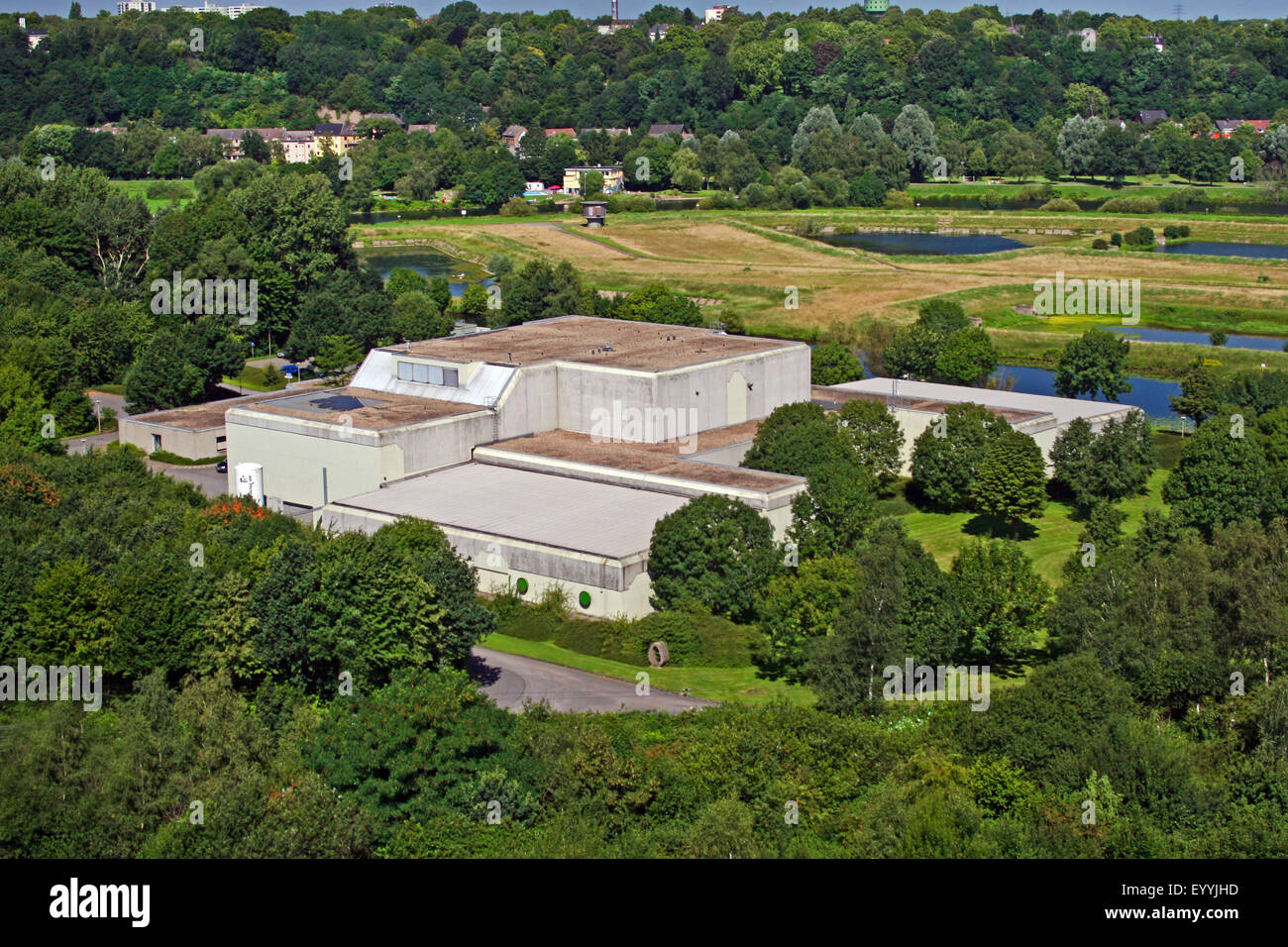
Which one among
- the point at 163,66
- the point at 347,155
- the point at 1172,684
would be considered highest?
the point at 163,66

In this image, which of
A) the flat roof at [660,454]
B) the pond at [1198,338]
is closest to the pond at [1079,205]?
the pond at [1198,338]

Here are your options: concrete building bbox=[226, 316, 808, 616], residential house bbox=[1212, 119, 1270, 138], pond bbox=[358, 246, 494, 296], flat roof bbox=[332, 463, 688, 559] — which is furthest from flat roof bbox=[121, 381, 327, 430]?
residential house bbox=[1212, 119, 1270, 138]

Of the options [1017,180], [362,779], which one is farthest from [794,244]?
[362,779]

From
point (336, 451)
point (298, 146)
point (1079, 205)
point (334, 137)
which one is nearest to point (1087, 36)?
point (1079, 205)

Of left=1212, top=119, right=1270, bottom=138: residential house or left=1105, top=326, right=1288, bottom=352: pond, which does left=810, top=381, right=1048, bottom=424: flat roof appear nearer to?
left=1105, top=326, right=1288, bottom=352: pond

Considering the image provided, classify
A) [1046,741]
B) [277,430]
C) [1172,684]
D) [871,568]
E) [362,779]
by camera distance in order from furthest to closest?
[277,430]
[871,568]
[1172,684]
[1046,741]
[362,779]

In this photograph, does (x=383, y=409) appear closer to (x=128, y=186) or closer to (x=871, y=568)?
(x=871, y=568)

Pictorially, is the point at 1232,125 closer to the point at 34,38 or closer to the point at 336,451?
the point at 336,451
